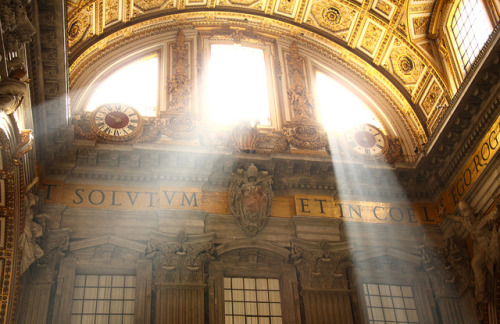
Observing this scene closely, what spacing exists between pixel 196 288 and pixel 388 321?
4.40m

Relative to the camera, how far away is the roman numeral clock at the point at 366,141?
17.5 m

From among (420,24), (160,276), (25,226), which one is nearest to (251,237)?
(160,276)

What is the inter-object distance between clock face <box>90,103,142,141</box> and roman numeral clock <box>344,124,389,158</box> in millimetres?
5528

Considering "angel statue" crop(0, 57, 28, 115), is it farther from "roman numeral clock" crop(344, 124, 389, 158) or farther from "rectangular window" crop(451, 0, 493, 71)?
"rectangular window" crop(451, 0, 493, 71)

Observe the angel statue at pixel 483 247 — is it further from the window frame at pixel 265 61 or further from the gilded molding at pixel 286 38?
the window frame at pixel 265 61

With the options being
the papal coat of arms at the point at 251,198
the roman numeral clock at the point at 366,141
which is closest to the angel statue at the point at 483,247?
the roman numeral clock at the point at 366,141

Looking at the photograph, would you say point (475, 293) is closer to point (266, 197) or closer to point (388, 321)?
point (388, 321)

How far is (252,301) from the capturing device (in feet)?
47.3

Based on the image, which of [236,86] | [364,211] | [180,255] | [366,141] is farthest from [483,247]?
[236,86]

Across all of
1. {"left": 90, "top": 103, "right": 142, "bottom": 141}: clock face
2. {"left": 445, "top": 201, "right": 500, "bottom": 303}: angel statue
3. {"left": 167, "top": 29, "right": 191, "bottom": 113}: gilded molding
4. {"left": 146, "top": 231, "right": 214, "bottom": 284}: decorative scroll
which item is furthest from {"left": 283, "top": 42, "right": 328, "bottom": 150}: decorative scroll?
{"left": 445, "top": 201, "right": 500, "bottom": 303}: angel statue

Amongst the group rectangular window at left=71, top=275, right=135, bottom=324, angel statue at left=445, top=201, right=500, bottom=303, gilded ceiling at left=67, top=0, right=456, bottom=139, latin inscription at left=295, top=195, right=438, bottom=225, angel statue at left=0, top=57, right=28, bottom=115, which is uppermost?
gilded ceiling at left=67, top=0, right=456, bottom=139

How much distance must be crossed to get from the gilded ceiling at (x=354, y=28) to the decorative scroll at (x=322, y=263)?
190 inches

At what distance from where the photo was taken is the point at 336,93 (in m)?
19.2

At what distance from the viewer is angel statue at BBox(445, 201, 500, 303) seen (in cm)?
1420
